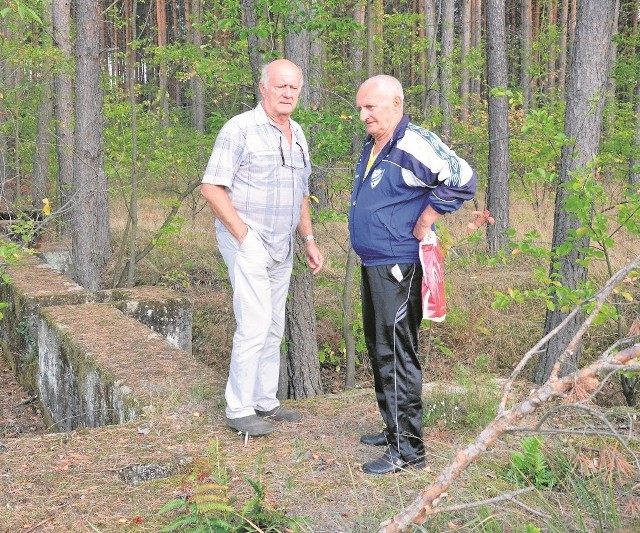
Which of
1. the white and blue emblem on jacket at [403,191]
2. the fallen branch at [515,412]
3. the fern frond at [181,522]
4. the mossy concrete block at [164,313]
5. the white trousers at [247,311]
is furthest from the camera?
the mossy concrete block at [164,313]

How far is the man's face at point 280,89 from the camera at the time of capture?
13.8 ft

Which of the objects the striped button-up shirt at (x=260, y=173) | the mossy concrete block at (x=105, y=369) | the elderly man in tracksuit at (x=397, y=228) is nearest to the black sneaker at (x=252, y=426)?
the mossy concrete block at (x=105, y=369)

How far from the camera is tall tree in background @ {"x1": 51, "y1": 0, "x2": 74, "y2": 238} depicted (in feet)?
37.8

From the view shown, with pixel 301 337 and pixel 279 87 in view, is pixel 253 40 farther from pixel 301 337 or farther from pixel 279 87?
pixel 301 337

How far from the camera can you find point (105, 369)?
17.7ft

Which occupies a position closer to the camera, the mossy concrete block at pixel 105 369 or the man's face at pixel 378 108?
the man's face at pixel 378 108

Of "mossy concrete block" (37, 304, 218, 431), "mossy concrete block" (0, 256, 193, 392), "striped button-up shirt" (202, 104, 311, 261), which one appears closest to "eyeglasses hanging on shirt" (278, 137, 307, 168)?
"striped button-up shirt" (202, 104, 311, 261)

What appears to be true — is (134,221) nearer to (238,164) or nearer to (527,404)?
(238,164)

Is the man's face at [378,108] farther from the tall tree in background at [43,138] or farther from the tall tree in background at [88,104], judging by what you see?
the tall tree in background at [43,138]

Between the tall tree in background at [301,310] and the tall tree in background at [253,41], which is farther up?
the tall tree in background at [253,41]

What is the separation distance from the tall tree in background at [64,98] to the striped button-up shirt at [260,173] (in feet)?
23.9

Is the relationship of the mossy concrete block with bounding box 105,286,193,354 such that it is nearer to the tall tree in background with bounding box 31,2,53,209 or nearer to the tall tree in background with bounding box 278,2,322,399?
the tall tree in background with bounding box 278,2,322,399

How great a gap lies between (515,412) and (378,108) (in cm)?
198

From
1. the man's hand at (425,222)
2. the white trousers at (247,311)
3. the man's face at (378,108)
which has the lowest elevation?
the white trousers at (247,311)
